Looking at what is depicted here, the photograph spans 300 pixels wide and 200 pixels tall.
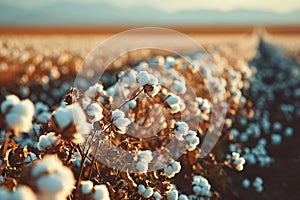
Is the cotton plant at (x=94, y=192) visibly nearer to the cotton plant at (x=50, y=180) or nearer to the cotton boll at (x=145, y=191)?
the cotton plant at (x=50, y=180)

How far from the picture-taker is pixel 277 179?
5.19m

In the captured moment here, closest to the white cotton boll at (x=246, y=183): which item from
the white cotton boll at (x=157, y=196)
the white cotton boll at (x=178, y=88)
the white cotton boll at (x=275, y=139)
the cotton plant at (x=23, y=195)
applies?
the white cotton boll at (x=178, y=88)

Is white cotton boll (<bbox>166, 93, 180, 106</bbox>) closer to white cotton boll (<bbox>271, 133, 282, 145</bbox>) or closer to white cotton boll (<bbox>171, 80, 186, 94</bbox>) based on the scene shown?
white cotton boll (<bbox>171, 80, 186, 94</bbox>)

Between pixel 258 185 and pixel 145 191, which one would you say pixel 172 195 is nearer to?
pixel 145 191

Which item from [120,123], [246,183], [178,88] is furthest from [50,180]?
[246,183]

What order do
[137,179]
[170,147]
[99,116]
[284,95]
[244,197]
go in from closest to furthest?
[99,116], [137,179], [170,147], [244,197], [284,95]

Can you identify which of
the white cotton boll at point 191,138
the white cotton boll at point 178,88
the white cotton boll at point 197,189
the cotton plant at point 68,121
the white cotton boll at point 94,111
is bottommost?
the white cotton boll at point 197,189

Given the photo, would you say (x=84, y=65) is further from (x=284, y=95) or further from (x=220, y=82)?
(x=220, y=82)

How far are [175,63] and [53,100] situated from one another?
13.1 feet

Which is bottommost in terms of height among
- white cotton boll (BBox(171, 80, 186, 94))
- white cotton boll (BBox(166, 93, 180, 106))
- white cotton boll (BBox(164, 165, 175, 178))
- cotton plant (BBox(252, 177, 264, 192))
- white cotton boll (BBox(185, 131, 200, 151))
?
cotton plant (BBox(252, 177, 264, 192))

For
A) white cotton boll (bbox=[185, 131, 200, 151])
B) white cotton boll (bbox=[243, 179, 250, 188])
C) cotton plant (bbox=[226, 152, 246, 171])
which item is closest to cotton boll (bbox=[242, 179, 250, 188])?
white cotton boll (bbox=[243, 179, 250, 188])

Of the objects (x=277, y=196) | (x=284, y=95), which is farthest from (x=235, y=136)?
(x=284, y=95)

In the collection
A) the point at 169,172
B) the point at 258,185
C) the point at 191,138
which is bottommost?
the point at 258,185

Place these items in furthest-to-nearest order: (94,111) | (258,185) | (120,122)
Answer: (258,185), (120,122), (94,111)
